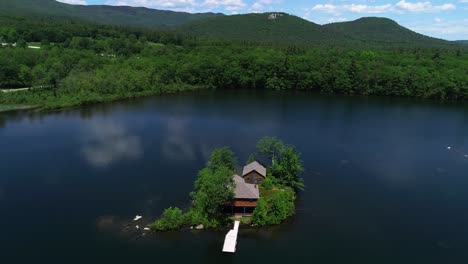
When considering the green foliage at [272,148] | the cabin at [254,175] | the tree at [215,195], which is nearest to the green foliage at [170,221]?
the tree at [215,195]

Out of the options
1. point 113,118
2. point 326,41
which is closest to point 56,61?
point 113,118

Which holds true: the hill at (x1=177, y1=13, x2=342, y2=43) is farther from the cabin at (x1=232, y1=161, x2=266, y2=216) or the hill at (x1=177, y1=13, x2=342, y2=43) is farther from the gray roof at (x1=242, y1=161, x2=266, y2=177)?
the cabin at (x1=232, y1=161, x2=266, y2=216)

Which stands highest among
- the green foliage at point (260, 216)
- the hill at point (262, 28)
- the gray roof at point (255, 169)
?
the hill at point (262, 28)

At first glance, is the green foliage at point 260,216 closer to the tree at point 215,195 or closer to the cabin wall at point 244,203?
the cabin wall at point 244,203

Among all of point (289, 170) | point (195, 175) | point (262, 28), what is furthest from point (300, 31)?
point (289, 170)

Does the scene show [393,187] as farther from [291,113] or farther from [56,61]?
[56,61]

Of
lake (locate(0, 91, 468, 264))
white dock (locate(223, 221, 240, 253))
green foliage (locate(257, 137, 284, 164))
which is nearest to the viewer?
white dock (locate(223, 221, 240, 253))

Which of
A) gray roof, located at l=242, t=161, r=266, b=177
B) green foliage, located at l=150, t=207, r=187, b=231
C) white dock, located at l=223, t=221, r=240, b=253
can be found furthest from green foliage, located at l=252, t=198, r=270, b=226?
green foliage, located at l=150, t=207, r=187, b=231
